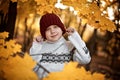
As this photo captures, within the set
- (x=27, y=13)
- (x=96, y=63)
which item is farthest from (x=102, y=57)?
(x=27, y=13)

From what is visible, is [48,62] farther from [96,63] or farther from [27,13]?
[96,63]

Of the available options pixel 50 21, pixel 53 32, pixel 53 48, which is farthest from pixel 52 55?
pixel 50 21

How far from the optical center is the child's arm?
323 centimetres

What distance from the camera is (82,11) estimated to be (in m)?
3.46

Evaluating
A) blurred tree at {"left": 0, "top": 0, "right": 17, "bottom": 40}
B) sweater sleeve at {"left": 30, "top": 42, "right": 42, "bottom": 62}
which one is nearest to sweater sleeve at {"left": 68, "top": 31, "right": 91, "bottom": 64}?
sweater sleeve at {"left": 30, "top": 42, "right": 42, "bottom": 62}

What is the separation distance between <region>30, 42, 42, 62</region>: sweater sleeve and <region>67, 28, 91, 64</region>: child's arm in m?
0.31

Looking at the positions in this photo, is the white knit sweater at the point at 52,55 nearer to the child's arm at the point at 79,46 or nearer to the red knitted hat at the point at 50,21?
the child's arm at the point at 79,46

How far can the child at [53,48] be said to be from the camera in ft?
10.7

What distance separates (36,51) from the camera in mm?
3340

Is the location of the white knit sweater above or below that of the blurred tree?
below

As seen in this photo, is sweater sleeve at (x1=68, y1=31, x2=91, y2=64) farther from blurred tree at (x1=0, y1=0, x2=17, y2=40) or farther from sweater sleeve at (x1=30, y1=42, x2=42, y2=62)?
blurred tree at (x1=0, y1=0, x2=17, y2=40)

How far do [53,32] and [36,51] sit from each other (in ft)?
0.80

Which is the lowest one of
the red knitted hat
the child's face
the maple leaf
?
the maple leaf

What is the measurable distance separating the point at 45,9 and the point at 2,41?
1.74 feet
